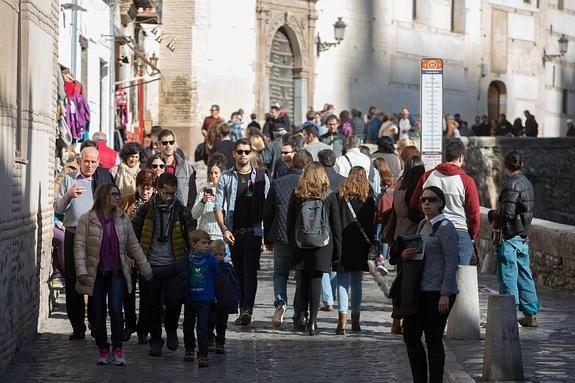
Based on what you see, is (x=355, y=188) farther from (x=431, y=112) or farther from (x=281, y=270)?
(x=431, y=112)

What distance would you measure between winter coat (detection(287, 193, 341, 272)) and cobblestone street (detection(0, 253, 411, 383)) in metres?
0.64

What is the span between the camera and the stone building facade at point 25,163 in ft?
38.3

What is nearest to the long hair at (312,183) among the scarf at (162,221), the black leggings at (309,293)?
the black leggings at (309,293)

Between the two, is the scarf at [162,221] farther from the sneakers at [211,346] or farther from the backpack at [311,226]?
the backpack at [311,226]

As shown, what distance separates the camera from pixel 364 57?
46812mm

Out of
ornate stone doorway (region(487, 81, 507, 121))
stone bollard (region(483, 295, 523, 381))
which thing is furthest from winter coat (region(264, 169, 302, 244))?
ornate stone doorway (region(487, 81, 507, 121))

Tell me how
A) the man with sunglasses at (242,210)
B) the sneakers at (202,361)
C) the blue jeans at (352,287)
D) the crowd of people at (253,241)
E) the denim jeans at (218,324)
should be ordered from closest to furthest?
the crowd of people at (253,241) < the sneakers at (202,361) < the denim jeans at (218,324) < the blue jeans at (352,287) < the man with sunglasses at (242,210)

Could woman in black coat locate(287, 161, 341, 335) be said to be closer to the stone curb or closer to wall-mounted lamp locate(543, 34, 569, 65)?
the stone curb

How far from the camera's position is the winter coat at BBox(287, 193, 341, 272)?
14.1 m

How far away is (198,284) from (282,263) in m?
2.61

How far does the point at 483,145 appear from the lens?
39.0 m

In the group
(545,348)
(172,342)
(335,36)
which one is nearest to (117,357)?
(172,342)

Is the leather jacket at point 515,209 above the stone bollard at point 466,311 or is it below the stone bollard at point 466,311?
above

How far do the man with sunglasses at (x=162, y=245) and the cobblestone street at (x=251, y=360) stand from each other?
11.6 inches
